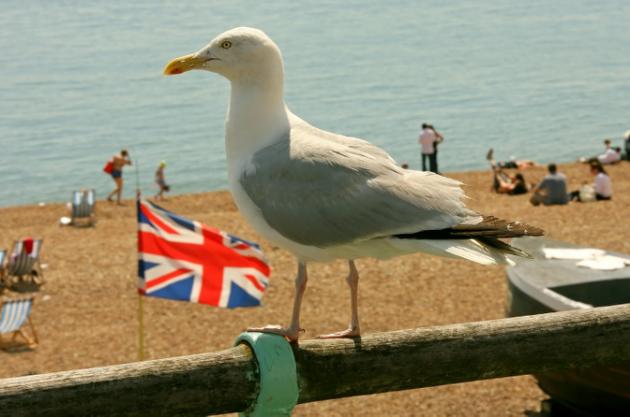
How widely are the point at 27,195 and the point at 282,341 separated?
38.4m

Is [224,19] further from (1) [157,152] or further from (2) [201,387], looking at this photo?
(2) [201,387]

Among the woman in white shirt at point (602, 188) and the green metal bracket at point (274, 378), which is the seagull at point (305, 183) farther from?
the woman in white shirt at point (602, 188)

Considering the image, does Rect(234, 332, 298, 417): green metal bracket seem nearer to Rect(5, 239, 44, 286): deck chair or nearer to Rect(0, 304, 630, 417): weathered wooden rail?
Rect(0, 304, 630, 417): weathered wooden rail

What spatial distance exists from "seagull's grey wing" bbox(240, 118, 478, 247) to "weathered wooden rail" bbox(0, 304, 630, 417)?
723mm

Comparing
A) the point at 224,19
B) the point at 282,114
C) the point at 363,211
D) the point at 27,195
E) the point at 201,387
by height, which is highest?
the point at 224,19

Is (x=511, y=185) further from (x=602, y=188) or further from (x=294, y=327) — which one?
(x=294, y=327)

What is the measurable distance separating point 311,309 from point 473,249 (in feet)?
39.3

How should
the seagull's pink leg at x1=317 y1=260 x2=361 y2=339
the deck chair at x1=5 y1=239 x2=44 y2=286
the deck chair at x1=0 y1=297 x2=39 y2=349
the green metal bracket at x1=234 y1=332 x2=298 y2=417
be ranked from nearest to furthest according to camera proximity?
the green metal bracket at x1=234 y1=332 x2=298 y2=417
the seagull's pink leg at x1=317 y1=260 x2=361 y2=339
the deck chair at x1=0 y1=297 x2=39 y2=349
the deck chair at x1=5 y1=239 x2=44 y2=286

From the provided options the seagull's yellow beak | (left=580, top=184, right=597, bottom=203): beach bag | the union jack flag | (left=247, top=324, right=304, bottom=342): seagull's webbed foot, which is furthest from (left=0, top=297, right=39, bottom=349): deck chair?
(left=580, top=184, right=597, bottom=203): beach bag

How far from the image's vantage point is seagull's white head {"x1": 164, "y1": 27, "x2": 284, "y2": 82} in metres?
4.41

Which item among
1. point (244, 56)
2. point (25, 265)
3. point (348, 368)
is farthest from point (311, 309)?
point (348, 368)

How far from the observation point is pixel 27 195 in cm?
4041

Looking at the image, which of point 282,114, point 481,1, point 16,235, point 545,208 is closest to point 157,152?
point 16,235

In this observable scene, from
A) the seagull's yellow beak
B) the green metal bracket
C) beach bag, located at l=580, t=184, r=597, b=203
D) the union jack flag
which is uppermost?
the seagull's yellow beak
